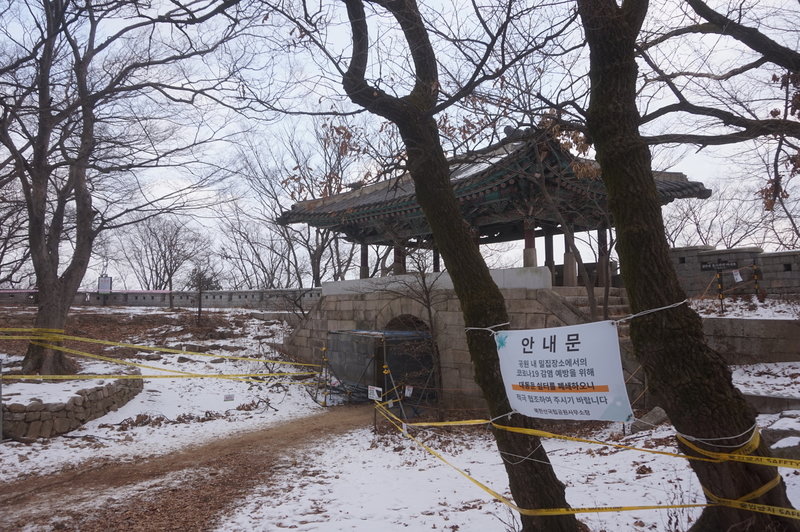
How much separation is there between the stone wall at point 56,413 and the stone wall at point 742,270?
12069mm

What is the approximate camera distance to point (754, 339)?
8.45m

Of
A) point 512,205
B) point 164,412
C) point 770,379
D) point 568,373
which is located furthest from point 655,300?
point 164,412

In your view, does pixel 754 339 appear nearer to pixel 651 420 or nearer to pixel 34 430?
pixel 651 420

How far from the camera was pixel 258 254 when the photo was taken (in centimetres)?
3019

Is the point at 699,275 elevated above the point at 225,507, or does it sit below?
above

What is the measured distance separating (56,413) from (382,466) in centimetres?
538

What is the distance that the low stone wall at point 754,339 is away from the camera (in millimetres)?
8094

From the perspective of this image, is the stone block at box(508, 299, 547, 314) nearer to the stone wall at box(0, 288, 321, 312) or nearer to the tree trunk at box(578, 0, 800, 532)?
the tree trunk at box(578, 0, 800, 532)

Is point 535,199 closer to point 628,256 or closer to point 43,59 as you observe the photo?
point 628,256

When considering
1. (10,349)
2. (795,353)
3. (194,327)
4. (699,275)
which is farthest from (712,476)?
(194,327)

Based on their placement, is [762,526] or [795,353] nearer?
[762,526]

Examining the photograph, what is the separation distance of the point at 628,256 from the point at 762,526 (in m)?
1.61

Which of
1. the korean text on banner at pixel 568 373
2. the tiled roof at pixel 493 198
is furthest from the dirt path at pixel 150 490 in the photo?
the tiled roof at pixel 493 198

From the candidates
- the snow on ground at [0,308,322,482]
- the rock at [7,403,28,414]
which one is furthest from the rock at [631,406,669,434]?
the rock at [7,403,28,414]
